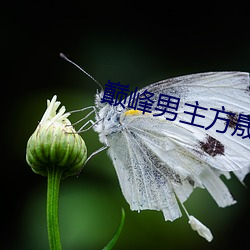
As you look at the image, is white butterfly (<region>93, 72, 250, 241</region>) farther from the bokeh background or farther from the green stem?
the bokeh background

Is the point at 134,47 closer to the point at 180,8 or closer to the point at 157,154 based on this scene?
the point at 180,8

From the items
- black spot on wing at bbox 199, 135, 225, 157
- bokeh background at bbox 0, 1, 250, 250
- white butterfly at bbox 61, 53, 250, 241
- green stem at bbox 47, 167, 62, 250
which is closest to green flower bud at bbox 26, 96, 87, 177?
green stem at bbox 47, 167, 62, 250

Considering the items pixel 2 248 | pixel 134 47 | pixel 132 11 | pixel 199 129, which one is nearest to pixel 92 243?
pixel 2 248

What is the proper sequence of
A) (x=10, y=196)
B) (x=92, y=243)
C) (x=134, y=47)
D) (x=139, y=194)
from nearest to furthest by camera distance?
(x=139, y=194) → (x=92, y=243) → (x=10, y=196) → (x=134, y=47)

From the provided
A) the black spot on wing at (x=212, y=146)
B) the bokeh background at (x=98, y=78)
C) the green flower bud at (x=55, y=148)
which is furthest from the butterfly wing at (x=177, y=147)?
the bokeh background at (x=98, y=78)

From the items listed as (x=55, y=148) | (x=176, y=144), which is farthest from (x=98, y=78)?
(x=55, y=148)

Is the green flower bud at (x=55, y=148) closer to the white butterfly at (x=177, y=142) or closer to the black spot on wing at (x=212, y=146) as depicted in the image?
the white butterfly at (x=177, y=142)

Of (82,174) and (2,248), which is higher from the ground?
(82,174)
